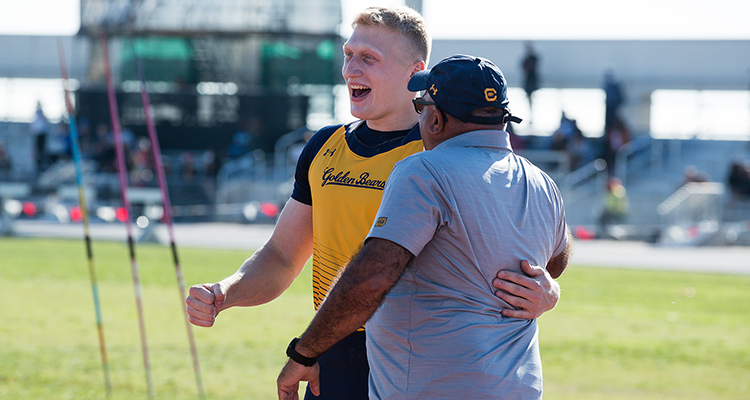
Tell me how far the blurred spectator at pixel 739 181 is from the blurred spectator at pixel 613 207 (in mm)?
2961

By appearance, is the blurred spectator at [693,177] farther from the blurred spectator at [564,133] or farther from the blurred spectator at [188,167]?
the blurred spectator at [188,167]

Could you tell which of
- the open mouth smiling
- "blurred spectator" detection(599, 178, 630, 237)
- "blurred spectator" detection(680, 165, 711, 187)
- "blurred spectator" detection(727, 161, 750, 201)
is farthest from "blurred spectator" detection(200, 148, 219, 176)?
the open mouth smiling

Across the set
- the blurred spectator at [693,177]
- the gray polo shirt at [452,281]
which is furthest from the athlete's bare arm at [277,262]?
the blurred spectator at [693,177]

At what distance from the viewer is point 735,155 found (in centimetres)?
2717

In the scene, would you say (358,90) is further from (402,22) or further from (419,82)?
(419,82)

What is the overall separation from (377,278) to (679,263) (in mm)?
18124

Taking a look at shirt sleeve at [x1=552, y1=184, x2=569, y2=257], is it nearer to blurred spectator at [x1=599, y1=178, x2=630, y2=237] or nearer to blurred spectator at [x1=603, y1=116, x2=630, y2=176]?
blurred spectator at [x1=599, y1=178, x2=630, y2=237]

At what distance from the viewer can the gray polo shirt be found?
239 cm

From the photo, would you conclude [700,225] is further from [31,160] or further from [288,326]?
[31,160]

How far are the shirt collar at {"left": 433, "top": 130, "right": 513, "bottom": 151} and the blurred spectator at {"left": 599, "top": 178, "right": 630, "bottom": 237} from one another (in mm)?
22173

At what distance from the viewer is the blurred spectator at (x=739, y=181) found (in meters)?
24.0

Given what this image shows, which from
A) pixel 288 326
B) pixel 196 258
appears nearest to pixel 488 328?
pixel 288 326

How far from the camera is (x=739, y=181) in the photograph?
24.1m

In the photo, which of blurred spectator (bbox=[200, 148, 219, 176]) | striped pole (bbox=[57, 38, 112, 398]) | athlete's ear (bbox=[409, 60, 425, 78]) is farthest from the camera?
blurred spectator (bbox=[200, 148, 219, 176])
